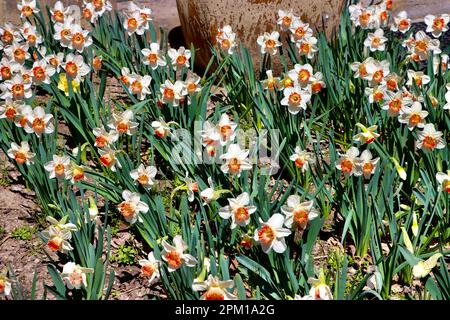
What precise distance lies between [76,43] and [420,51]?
5.98 feet

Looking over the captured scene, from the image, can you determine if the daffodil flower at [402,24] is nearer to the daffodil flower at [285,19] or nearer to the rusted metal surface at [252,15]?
the rusted metal surface at [252,15]

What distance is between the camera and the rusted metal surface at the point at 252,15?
12.5 feet

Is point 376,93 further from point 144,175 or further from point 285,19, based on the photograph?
point 144,175

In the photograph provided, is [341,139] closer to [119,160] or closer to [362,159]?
[362,159]

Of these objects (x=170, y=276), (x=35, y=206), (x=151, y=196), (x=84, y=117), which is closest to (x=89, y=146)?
(x=84, y=117)

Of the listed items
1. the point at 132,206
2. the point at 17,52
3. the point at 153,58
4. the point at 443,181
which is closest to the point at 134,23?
the point at 153,58

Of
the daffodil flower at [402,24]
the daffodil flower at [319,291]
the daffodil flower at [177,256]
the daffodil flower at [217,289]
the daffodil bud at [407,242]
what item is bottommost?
the daffodil bud at [407,242]

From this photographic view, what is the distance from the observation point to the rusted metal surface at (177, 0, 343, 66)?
3.82 meters

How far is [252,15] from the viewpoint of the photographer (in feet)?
12.6

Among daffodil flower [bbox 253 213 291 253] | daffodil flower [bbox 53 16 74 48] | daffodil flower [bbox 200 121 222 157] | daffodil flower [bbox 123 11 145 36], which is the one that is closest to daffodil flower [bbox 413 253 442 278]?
daffodil flower [bbox 253 213 291 253]

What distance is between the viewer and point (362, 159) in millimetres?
2625

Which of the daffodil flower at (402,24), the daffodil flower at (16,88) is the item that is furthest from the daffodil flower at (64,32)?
the daffodil flower at (402,24)

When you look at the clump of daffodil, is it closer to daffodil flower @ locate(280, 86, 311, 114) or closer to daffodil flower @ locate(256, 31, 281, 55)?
daffodil flower @ locate(256, 31, 281, 55)

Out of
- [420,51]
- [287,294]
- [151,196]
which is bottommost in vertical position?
[287,294]
